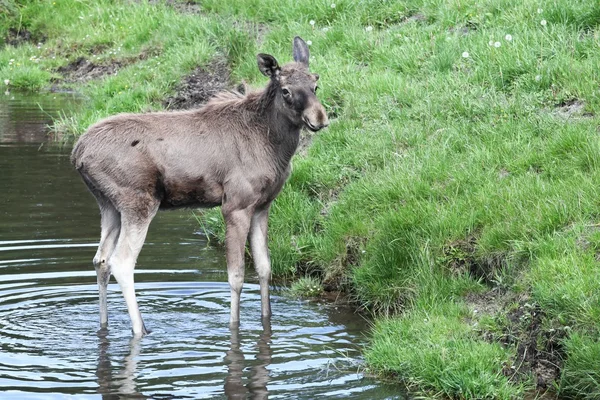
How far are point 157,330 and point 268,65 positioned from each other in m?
2.48

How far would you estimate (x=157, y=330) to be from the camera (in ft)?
27.4

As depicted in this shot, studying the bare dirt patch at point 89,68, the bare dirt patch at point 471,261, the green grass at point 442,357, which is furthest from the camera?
the bare dirt patch at point 89,68

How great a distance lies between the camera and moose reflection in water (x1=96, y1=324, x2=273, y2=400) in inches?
273

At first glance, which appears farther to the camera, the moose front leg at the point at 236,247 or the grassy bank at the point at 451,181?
the moose front leg at the point at 236,247

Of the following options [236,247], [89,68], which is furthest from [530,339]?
[89,68]

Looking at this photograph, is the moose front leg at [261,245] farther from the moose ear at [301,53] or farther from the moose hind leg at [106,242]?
the moose ear at [301,53]

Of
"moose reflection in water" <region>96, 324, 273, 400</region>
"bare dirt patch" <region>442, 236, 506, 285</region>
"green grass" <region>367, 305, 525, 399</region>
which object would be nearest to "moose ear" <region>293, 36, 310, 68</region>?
"bare dirt patch" <region>442, 236, 506, 285</region>

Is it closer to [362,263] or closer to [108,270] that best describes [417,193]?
[362,263]

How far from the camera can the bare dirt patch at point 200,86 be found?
609 inches

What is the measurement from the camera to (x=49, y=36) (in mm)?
22859

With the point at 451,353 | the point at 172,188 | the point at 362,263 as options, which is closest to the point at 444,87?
the point at 362,263

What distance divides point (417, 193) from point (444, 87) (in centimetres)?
265

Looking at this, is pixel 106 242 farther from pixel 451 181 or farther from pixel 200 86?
pixel 200 86

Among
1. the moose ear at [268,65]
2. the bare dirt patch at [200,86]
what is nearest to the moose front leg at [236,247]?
the moose ear at [268,65]
